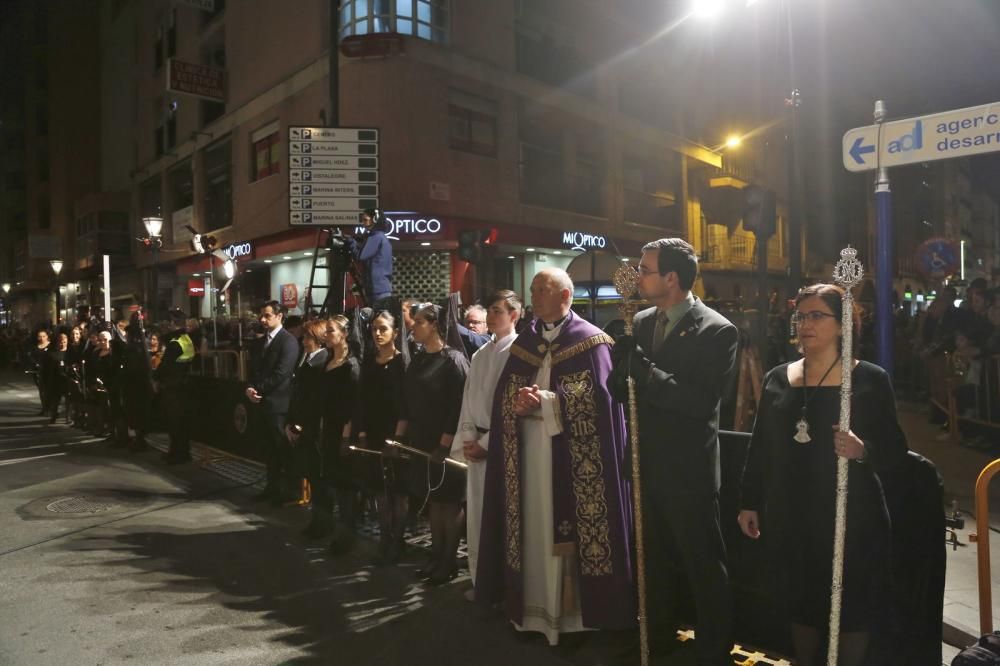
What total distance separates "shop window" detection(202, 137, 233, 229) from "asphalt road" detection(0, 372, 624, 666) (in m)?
16.8

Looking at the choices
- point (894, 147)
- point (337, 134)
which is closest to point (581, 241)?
point (337, 134)

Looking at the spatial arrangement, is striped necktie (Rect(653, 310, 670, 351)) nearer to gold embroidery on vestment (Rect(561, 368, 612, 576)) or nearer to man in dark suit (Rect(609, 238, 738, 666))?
man in dark suit (Rect(609, 238, 738, 666))

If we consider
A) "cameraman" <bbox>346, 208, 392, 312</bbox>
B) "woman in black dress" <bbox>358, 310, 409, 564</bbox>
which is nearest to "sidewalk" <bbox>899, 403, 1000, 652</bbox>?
"woman in black dress" <bbox>358, 310, 409, 564</bbox>

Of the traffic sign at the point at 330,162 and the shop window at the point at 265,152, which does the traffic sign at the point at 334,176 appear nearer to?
the traffic sign at the point at 330,162

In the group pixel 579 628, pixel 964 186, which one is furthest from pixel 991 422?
pixel 964 186

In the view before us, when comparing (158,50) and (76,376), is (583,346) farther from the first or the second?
(158,50)

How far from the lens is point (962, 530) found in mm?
5980

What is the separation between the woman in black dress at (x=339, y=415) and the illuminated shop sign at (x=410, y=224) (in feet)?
37.0

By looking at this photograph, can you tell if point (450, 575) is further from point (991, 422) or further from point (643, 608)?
point (991, 422)

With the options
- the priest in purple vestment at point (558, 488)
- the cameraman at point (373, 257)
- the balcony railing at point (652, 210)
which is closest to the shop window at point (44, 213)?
the balcony railing at point (652, 210)

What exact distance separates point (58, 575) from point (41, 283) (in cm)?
4412

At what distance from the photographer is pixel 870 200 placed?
139 feet

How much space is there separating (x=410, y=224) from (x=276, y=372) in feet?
33.6

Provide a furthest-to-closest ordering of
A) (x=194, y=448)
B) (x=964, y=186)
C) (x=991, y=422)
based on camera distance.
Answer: (x=964, y=186) < (x=194, y=448) < (x=991, y=422)
